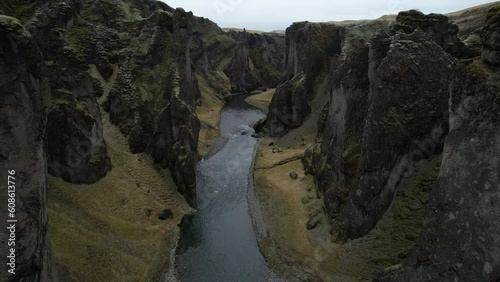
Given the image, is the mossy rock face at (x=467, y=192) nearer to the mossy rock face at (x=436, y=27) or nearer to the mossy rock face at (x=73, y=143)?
the mossy rock face at (x=436, y=27)

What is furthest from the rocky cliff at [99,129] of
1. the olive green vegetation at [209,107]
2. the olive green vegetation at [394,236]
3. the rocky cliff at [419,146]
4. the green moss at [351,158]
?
the green moss at [351,158]

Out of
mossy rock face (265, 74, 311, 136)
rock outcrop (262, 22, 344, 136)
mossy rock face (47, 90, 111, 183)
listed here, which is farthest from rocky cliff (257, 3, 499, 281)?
mossy rock face (47, 90, 111, 183)

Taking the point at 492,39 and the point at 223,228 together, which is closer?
the point at 492,39

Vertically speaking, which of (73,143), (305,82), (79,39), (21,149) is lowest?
(305,82)

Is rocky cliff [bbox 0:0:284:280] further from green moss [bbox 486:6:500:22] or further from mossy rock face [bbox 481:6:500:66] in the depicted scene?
green moss [bbox 486:6:500:22]

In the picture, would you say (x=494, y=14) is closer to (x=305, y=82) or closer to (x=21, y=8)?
(x=21, y=8)

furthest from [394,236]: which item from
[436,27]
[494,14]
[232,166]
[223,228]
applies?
[232,166]

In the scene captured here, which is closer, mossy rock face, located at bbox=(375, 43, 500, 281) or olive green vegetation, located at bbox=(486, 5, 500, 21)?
mossy rock face, located at bbox=(375, 43, 500, 281)

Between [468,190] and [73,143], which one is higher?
[468,190]
